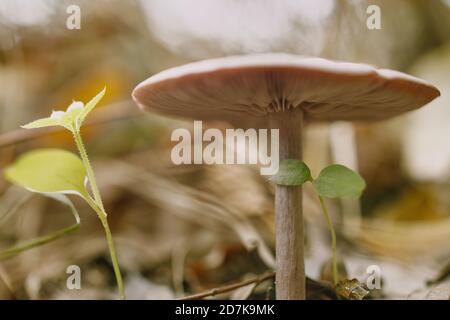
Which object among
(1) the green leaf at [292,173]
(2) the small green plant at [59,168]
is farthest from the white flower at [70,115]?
(1) the green leaf at [292,173]

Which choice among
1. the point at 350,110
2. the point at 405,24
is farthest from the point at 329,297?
the point at 405,24

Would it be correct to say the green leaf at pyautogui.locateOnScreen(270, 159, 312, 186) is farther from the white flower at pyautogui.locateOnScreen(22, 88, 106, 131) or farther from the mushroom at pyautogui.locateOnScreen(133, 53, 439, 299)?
the white flower at pyautogui.locateOnScreen(22, 88, 106, 131)

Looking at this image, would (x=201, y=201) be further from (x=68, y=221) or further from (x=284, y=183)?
(x=284, y=183)

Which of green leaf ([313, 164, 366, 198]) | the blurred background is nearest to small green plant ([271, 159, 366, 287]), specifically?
green leaf ([313, 164, 366, 198])

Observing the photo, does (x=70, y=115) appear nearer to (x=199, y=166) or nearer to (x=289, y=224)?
(x=289, y=224)

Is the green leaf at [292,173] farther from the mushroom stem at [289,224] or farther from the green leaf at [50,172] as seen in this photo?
the green leaf at [50,172]

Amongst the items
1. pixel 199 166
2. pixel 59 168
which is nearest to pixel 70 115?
pixel 59 168
